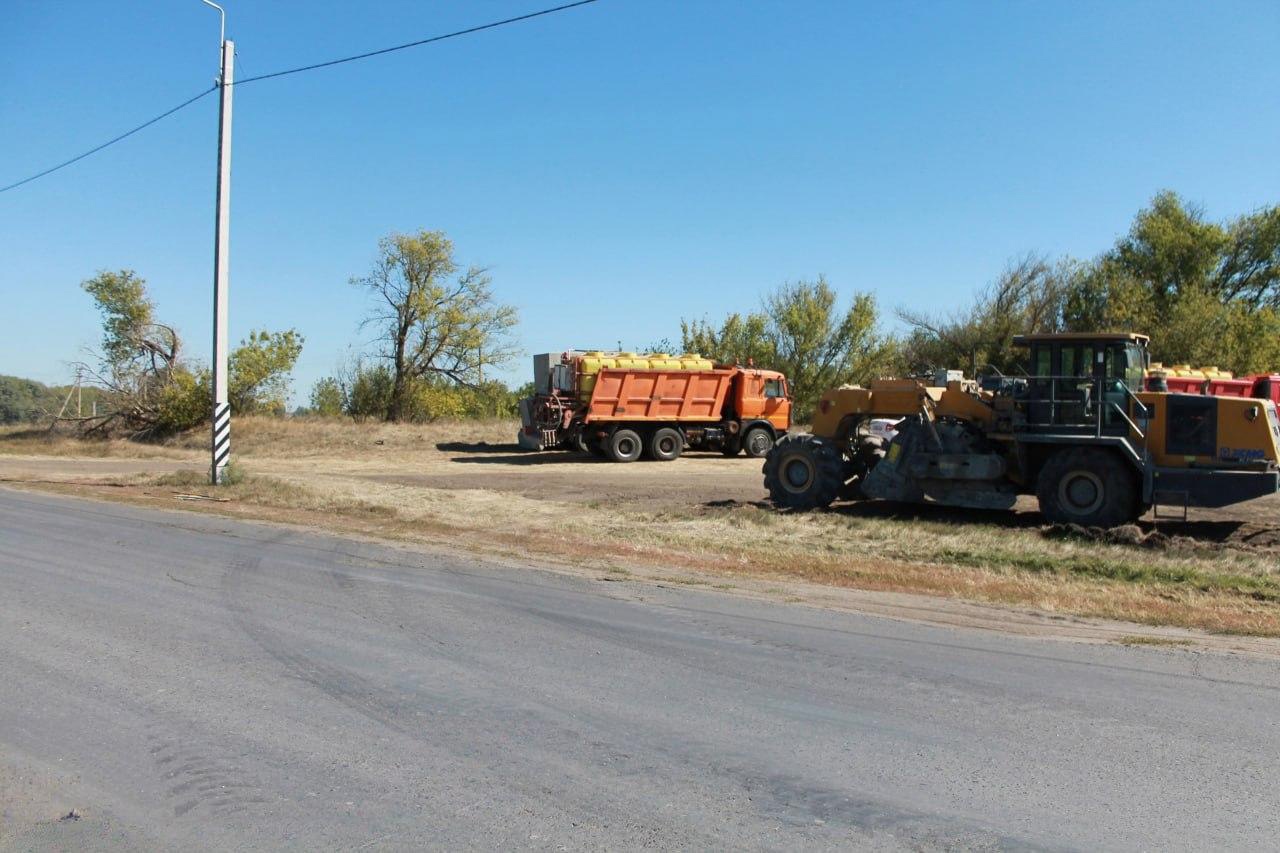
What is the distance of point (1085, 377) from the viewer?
1581 centimetres

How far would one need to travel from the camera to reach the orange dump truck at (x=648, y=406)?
30.7 meters

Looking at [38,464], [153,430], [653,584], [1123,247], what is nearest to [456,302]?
[153,430]

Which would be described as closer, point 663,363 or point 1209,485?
point 1209,485

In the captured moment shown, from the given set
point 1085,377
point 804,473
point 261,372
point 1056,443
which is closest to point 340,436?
point 261,372

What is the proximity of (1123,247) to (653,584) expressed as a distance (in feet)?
132

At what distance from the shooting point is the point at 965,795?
4883mm

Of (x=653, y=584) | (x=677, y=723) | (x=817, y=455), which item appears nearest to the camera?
(x=677, y=723)

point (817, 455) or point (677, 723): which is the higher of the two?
point (817, 455)

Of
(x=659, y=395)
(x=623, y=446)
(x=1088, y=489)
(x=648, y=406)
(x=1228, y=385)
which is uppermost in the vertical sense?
(x=1228, y=385)

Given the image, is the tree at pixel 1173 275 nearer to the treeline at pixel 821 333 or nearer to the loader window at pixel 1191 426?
the treeline at pixel 821 333

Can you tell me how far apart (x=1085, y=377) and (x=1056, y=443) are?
3.65 feet

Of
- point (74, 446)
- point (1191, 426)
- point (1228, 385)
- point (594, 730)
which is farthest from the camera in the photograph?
point (74, 446)

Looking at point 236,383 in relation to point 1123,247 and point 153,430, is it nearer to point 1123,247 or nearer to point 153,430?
point 153,430

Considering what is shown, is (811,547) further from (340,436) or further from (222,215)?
(340,436)
